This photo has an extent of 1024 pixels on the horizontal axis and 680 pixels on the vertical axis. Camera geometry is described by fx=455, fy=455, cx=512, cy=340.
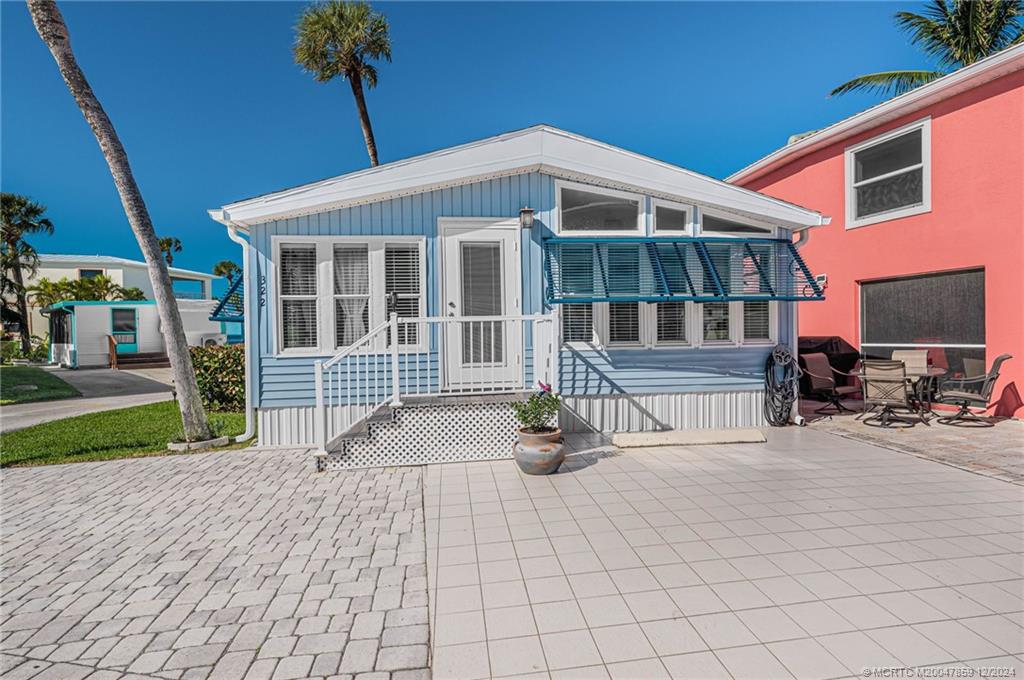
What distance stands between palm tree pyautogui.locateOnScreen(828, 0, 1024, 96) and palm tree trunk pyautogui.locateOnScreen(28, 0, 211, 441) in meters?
16.5

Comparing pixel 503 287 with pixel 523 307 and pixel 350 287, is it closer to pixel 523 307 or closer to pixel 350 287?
pixel 523 307

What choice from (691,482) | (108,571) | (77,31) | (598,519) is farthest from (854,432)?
(77,31)

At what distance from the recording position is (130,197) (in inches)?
248

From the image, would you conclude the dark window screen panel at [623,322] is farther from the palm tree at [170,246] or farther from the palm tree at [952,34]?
the palm tree at [170,246]

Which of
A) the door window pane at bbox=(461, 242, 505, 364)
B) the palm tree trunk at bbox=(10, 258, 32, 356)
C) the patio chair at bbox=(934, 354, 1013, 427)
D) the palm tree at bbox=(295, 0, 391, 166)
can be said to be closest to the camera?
the door window pane at bbox=(461, 242, 505, 364)

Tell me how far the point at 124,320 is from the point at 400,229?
19565 millimetres

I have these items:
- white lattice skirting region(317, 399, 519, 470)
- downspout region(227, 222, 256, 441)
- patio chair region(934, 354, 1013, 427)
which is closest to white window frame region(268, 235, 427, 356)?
downspout region(227, 222, 256, 441)

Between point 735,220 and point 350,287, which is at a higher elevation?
point 735,220

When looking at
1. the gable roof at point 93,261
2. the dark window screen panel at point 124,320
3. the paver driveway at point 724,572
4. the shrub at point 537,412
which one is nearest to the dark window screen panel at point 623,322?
the shrub at point 537,412

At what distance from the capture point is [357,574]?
308cm

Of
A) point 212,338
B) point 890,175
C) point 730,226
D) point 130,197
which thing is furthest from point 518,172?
point 212,338

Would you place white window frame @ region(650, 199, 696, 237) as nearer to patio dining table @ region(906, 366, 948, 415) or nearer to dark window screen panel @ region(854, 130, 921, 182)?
patio dining table @ region(906, 366, 948, 415)

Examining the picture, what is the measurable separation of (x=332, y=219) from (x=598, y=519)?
5.13 m

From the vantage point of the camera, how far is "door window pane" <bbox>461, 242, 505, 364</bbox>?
6477 millimetres
